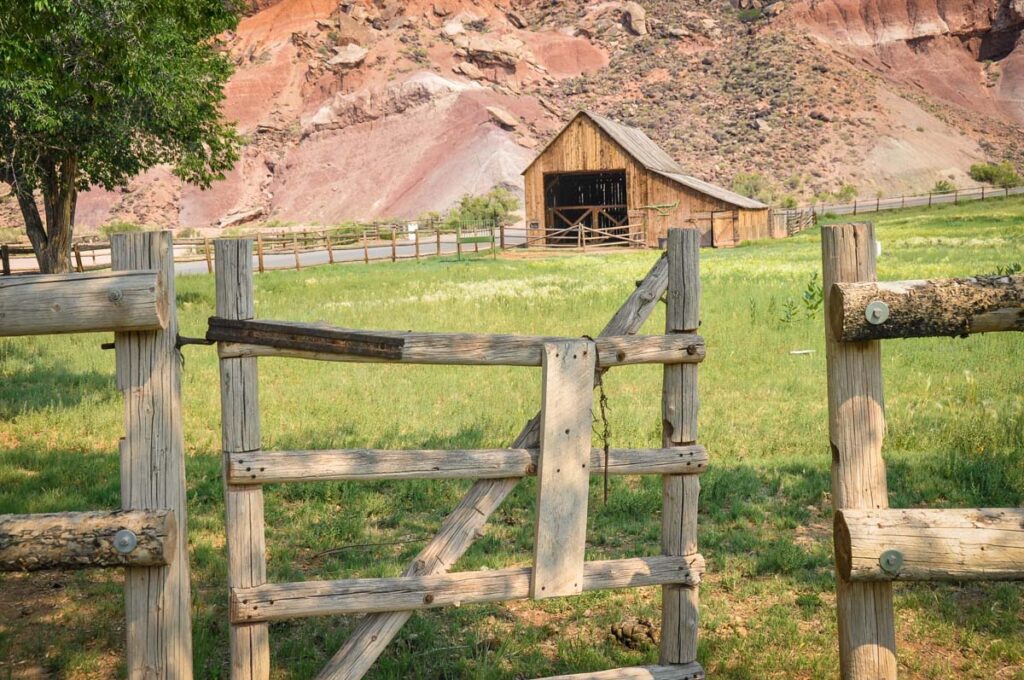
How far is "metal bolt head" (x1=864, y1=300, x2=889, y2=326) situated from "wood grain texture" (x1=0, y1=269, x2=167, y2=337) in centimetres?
275

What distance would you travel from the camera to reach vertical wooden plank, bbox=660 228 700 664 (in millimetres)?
4453

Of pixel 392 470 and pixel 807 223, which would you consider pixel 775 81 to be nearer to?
pixel 807 223

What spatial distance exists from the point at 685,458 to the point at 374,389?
24.3 ft

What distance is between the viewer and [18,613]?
551cm

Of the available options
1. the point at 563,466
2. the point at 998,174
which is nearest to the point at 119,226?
the point at 998,174

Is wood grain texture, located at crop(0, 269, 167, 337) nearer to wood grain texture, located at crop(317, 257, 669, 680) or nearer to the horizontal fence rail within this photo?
the horizontal fence rail

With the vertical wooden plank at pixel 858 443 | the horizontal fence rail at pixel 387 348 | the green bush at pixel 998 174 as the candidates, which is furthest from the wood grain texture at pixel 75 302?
the green bush at pixel 998 174

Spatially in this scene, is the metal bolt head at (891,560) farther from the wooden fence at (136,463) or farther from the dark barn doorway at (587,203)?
the dark barn doorway at (587,203)

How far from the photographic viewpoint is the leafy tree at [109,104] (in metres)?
12.4

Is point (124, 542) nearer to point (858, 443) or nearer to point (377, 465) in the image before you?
point (377, 465)

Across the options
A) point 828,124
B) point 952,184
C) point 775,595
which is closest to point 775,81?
point 828,124

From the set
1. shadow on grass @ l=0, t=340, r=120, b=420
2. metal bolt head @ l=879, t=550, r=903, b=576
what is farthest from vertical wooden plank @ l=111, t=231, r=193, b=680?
shadow on grass @ l=0, t=340, r=120, b=420

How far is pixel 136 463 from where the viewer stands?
3768 mm

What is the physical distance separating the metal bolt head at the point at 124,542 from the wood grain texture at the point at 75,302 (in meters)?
0.79
